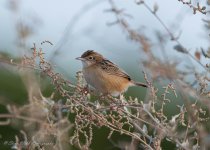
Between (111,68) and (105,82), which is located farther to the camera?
(111,68)

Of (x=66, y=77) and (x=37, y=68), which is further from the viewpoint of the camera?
(x=66, y=77)

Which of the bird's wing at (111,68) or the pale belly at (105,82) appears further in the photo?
the bird's wing at (111,68)

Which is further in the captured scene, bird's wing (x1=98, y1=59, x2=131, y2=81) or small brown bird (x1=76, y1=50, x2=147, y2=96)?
bird's wing (x1=98, y1=59, x2=131, y2=81)

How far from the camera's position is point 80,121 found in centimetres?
345

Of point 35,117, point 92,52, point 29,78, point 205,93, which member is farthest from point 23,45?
point 92,52

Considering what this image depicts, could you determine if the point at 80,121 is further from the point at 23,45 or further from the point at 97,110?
the point at 23,45

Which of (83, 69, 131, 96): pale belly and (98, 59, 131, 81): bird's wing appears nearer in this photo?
(83, 69, 131, 96): pale belly

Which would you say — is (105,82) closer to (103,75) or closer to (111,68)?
(103,75)

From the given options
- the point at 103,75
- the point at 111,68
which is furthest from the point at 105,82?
the point at 111,68

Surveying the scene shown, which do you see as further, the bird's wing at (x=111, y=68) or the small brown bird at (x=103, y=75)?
the bird's wing at (x=111, y=68)

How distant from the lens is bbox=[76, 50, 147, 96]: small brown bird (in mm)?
5160

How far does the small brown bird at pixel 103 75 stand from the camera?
5160mm

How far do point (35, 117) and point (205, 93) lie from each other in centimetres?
88

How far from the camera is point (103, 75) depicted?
17.5ft
